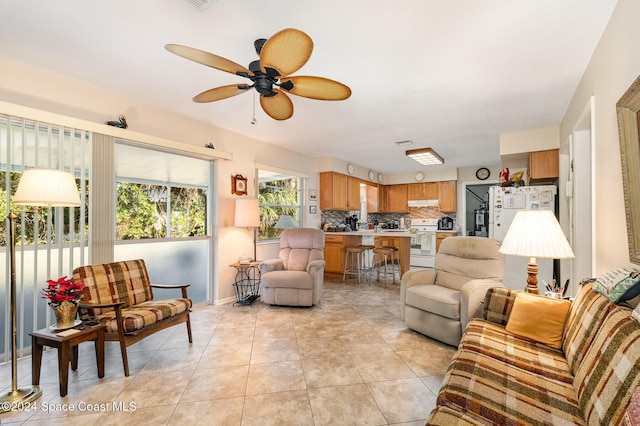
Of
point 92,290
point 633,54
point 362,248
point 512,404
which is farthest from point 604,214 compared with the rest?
point 92,290

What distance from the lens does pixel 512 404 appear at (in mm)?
1169

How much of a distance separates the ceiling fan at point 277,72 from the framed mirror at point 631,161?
147cm

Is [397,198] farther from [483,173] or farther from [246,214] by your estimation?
[246,214]

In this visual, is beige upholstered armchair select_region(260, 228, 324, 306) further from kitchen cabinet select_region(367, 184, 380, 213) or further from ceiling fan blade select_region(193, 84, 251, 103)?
kitchen cabinet select_region(367, 184, 380, 213)

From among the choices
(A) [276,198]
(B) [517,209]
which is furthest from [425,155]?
(A) [276,198]

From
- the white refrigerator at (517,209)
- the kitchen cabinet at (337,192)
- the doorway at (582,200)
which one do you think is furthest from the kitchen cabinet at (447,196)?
the doorway at (582,200)

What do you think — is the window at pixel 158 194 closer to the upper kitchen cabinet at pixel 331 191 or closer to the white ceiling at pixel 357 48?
the white ceiling at pixel 357 48

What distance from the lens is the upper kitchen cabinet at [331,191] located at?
595 cm

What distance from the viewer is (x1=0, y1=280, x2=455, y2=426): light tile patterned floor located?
5.81 ft

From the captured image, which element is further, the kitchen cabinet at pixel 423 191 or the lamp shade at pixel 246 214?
the kitchen cabinet at pixel 423 191

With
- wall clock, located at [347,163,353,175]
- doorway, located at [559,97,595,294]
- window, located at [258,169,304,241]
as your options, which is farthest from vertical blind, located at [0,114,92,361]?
doorway, located at [559,97,595,294]

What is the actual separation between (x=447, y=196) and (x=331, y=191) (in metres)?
3.24

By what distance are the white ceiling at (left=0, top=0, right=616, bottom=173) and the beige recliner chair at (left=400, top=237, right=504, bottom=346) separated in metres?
1.58

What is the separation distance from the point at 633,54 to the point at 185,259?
14.4ft
